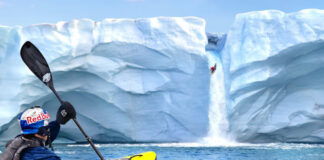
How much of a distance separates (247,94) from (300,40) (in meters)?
1.94

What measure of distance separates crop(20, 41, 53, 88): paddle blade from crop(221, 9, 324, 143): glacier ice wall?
29.6 ft

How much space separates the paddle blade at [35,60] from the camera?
2.59 m

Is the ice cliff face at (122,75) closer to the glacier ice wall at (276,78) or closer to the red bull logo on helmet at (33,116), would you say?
the glacier ice wall at (276,78)

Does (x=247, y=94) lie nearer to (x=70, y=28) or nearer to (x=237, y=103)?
(x=237, y=103)

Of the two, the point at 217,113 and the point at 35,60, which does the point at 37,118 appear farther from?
the point at 217,113

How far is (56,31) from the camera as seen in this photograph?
38.9 ft

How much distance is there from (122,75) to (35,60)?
29.3 feet

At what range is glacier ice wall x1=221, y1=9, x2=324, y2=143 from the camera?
11133 mm

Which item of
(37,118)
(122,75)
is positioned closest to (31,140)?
(37,118)

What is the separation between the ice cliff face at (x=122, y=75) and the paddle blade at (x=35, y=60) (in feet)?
28.4

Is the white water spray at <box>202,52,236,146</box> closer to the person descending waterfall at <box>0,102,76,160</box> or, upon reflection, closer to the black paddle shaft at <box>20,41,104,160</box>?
the black paddle shaft at <box>20,41,104,160</box>

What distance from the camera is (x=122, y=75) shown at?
37.9 feet

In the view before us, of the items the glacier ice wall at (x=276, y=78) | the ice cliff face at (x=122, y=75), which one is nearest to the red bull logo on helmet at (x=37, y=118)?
the ice cliff face at (x=122, y=75)

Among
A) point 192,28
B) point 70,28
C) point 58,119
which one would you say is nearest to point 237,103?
point 192,28
